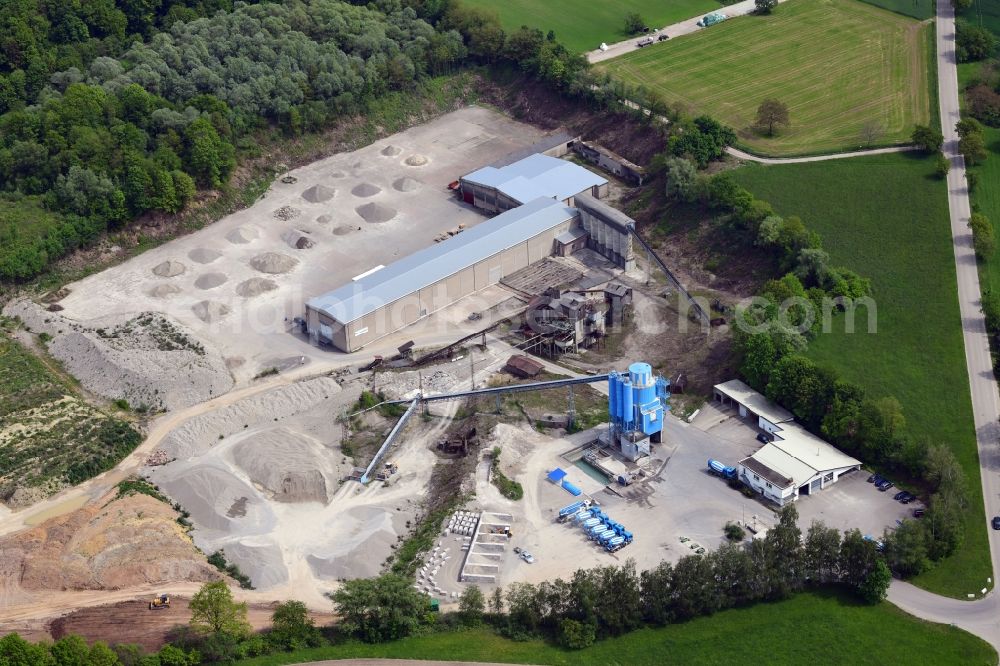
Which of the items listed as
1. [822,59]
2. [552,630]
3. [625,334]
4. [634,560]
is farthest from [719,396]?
[822,59]

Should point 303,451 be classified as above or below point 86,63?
below

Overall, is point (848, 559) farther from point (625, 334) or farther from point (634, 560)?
point (625, 334)

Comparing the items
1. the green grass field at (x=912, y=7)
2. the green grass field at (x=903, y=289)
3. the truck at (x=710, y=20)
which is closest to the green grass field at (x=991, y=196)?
the green grass field at (x=903, y=289)

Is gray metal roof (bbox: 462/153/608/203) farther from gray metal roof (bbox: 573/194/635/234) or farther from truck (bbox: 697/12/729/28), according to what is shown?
truck (bbox: 697/12/729/28)

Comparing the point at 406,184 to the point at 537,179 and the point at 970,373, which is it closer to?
the point at 537,179

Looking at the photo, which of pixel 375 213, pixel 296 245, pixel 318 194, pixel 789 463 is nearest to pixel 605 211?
pixel 375 213

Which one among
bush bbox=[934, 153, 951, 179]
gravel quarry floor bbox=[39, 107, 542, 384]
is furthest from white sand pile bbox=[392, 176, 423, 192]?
bush bbox=[934, 153, 951, 179]

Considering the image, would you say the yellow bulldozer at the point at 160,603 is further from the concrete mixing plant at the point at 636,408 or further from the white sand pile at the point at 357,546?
the concrete mixing plant at the point at 636,408
